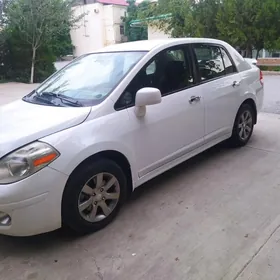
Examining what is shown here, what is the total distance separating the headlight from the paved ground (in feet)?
2.26

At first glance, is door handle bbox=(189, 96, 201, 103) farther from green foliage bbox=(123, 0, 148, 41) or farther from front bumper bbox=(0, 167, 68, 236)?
green foliage bbox=(123, 0, 148, 41)

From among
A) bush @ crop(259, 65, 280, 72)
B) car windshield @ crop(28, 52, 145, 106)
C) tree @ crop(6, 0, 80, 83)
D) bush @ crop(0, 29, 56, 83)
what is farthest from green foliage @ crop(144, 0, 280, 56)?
car windshield @ crop(28, 52, 145, 106)

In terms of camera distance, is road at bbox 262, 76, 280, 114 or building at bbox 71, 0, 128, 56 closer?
road at bbox 262, 76, 280, 114

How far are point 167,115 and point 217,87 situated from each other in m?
1.00

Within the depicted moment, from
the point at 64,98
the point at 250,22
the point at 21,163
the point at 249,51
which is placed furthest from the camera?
the point at 249,51

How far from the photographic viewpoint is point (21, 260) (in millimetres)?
2396

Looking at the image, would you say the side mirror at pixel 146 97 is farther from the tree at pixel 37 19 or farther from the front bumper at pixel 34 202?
the tree at pixel 37 19

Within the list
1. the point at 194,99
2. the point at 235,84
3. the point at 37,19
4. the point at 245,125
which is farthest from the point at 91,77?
the point at 37,19

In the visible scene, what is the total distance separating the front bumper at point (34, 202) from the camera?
2.20 m

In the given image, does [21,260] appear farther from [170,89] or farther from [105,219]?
[170,89]

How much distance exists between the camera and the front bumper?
220 cm

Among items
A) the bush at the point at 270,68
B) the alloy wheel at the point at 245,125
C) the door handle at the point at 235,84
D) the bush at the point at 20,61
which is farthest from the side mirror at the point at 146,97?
the bush at the point at 270,68

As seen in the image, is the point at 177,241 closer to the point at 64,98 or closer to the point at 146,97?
the point at 146,97

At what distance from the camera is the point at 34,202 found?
2254 millimetres
